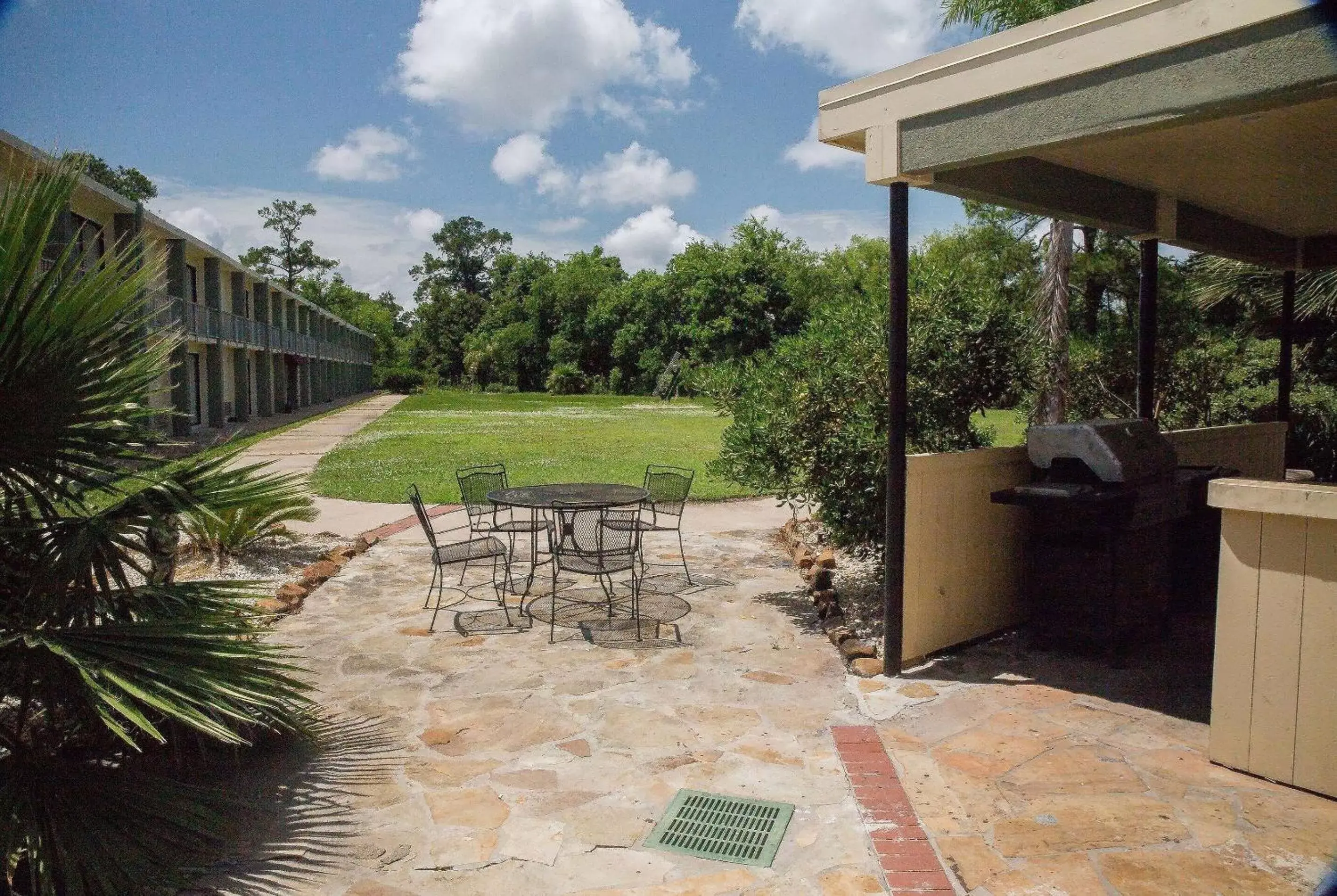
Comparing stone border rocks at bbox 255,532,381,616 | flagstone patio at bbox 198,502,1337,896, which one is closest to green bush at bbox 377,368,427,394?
stone border rocks at bbox 255,532,381,616

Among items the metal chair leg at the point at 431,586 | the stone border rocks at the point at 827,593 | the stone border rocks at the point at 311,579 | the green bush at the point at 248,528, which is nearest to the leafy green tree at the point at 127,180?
the green bush at the point at 248,528

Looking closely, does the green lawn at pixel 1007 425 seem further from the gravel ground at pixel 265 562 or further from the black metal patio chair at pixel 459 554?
the gravel ground at pixel 265 562

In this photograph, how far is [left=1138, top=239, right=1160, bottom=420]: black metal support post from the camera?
725cm

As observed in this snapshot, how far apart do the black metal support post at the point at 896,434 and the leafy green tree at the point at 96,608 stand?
3.19m

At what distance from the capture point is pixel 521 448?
21.2 meters

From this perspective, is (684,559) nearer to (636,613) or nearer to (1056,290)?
(636,613)

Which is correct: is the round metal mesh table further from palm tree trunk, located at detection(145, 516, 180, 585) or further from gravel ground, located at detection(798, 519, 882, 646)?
palm tree trunk, located at detection(145, 516, 180, 585)

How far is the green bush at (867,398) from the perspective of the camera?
19.6ft

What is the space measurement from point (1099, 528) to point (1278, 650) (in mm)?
1582

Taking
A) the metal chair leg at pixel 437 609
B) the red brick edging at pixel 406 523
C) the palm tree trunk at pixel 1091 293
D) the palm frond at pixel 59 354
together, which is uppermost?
the palm tree trunk at pixel 1091 293

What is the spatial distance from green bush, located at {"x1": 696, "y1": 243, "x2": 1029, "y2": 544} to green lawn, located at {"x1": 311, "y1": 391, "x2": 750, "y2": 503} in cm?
92

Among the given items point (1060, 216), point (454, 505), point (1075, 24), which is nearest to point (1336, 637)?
point (1075, 24)

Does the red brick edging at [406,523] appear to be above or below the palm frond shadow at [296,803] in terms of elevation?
above

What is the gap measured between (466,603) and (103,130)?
12.8 feet
